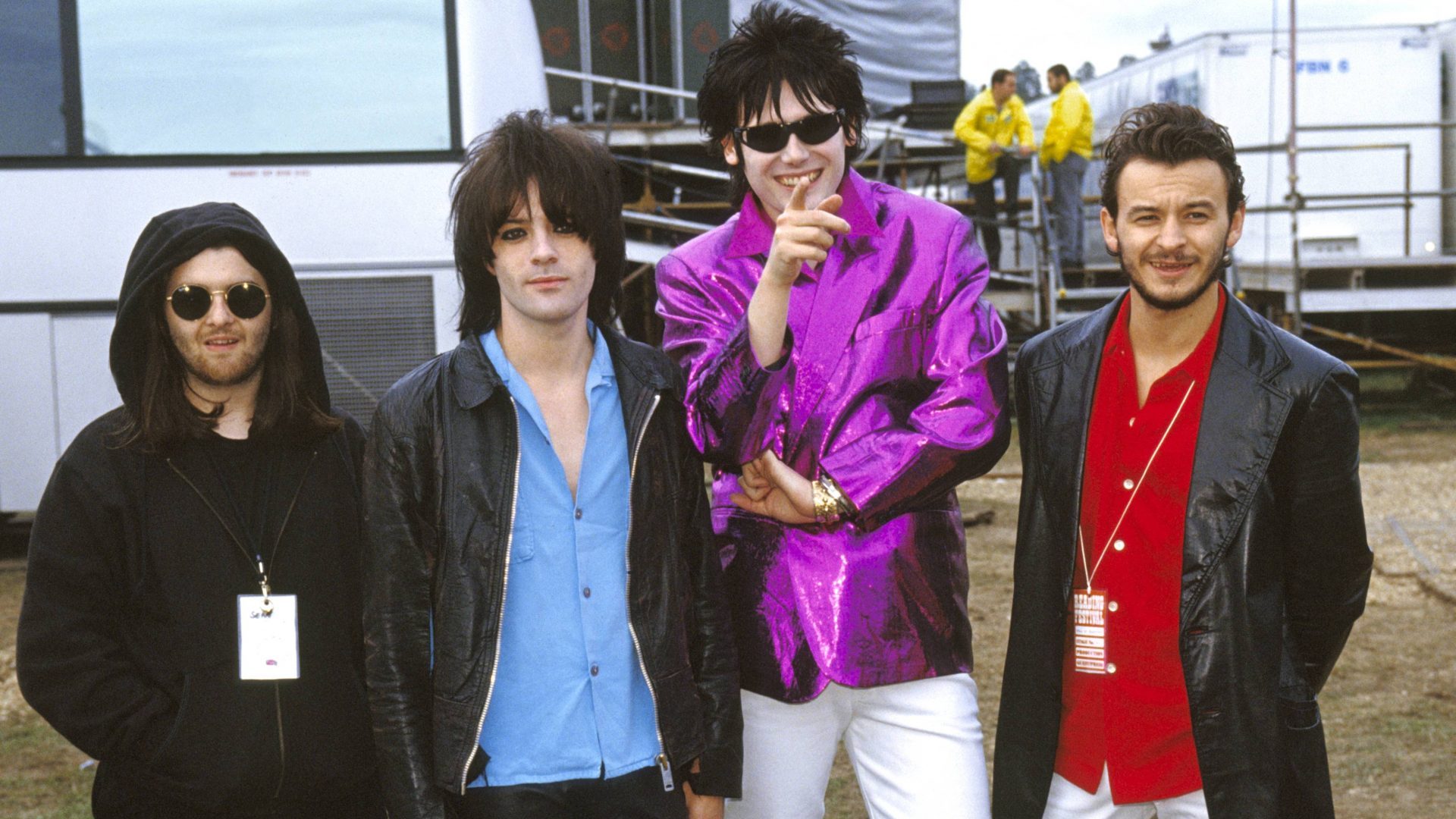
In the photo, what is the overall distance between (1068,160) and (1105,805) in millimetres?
10067

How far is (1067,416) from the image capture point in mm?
2553

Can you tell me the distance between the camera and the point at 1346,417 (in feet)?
7.72

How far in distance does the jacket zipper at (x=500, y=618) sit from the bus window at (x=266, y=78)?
19.2ft

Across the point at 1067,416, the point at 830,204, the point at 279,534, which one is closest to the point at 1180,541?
the point at 1067,416

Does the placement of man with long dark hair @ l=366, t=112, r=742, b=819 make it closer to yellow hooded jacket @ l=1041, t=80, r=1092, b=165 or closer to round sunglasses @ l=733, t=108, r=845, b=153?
round sunglasses @ l=733, t=108, r=845, b=153

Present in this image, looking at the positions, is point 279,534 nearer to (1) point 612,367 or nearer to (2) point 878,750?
(1) point 612,367

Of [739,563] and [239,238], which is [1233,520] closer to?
[739,563]

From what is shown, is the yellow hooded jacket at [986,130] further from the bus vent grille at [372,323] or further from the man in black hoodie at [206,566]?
the man in black hoodie at [206,566]

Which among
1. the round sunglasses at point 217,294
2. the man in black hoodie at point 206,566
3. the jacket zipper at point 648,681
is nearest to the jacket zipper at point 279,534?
the man in black hoodie at point 206,566

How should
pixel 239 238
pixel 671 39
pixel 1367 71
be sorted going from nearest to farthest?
pixel 239 238 < pixel 671 39 < pixel 1367 71

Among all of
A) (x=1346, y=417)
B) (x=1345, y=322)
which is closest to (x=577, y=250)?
(x=1346, y=417)

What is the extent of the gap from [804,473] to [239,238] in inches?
44.8

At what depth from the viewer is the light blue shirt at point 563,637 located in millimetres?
2182

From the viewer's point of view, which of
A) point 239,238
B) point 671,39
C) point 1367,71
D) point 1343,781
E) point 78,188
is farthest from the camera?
point 1367,71
